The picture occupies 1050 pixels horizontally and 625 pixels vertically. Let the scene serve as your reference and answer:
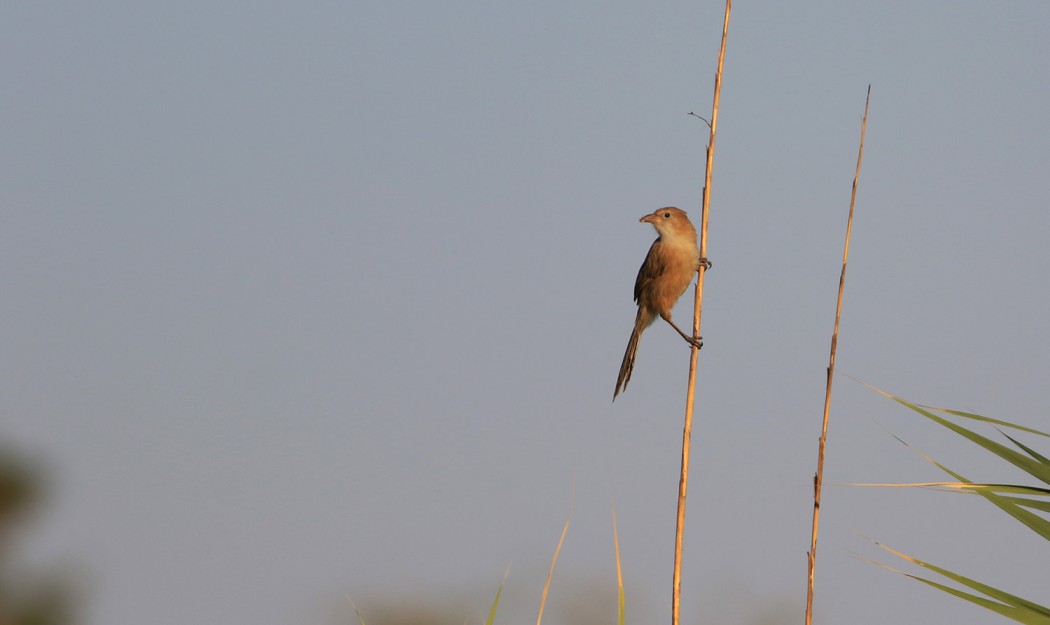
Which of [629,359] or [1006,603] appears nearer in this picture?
[1006,603]

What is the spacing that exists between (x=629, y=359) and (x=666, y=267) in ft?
2.14

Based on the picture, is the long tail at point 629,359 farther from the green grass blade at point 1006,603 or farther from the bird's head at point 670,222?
the green grass blade at point 1006,603

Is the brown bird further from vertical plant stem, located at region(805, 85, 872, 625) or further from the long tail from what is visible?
vertical plant stem, located at region(805, 85, 872, 625)

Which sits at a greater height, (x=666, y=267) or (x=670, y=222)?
(x=670, y=222)

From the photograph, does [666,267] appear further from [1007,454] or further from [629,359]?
[1007,454]

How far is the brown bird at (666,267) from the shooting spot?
7039mm

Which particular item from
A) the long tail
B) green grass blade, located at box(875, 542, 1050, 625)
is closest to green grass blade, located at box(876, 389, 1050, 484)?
green grass blade, located at box(875, 542, 1050, 625)

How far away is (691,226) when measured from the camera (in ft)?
23.6

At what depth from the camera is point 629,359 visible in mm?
6918

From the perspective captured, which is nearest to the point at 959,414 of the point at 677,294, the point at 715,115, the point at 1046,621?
the point at 1046,621

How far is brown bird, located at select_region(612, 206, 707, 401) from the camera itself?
7.04 meters

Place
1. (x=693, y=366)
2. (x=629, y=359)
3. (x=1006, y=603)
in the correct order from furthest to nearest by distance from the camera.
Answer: (x=629, y=359) → (x=693, y=366) → (x=1006, y=603)

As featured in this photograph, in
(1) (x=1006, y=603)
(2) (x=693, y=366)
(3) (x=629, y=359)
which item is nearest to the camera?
(1) (x=1006, y=603)

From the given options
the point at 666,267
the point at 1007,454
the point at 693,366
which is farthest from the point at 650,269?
the point at 1007,454
